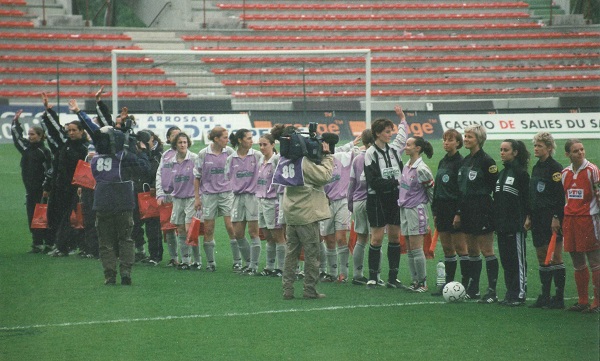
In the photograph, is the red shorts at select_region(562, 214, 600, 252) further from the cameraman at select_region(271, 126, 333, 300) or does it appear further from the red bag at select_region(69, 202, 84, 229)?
the red bag at select_region(69, 202, 84, 229)

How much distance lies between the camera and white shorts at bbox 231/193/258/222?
11.9 m

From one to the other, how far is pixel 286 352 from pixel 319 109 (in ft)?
61.8

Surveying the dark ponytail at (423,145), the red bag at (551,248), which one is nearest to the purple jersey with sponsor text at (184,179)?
the dark ponytail at (423,145)

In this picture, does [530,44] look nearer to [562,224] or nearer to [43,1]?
[43,1]

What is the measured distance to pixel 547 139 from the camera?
908cm

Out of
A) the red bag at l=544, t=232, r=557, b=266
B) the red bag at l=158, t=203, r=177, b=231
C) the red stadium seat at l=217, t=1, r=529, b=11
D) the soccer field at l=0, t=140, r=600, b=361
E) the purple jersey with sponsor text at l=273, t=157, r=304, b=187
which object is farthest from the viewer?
the red stadium seat at l=217, t=1, r=529, b=11

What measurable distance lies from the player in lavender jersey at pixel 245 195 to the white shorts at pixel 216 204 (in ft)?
0.62

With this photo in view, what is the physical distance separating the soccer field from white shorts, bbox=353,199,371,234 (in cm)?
68

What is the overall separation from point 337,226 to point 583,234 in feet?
10.8

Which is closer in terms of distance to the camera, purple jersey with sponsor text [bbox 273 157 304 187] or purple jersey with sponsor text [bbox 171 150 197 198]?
purple jersey with sponsor text [bbox 273 157 304 187]

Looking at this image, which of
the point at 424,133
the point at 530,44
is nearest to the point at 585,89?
the point at 530,44

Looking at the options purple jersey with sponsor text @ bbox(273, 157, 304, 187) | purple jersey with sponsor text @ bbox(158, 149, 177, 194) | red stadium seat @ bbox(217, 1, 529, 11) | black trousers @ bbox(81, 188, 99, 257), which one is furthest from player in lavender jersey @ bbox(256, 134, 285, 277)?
red stadium seat @ bbox(217, 1, 529, 11)

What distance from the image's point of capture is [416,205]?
33.9ft

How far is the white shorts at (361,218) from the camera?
10852 millimetres
